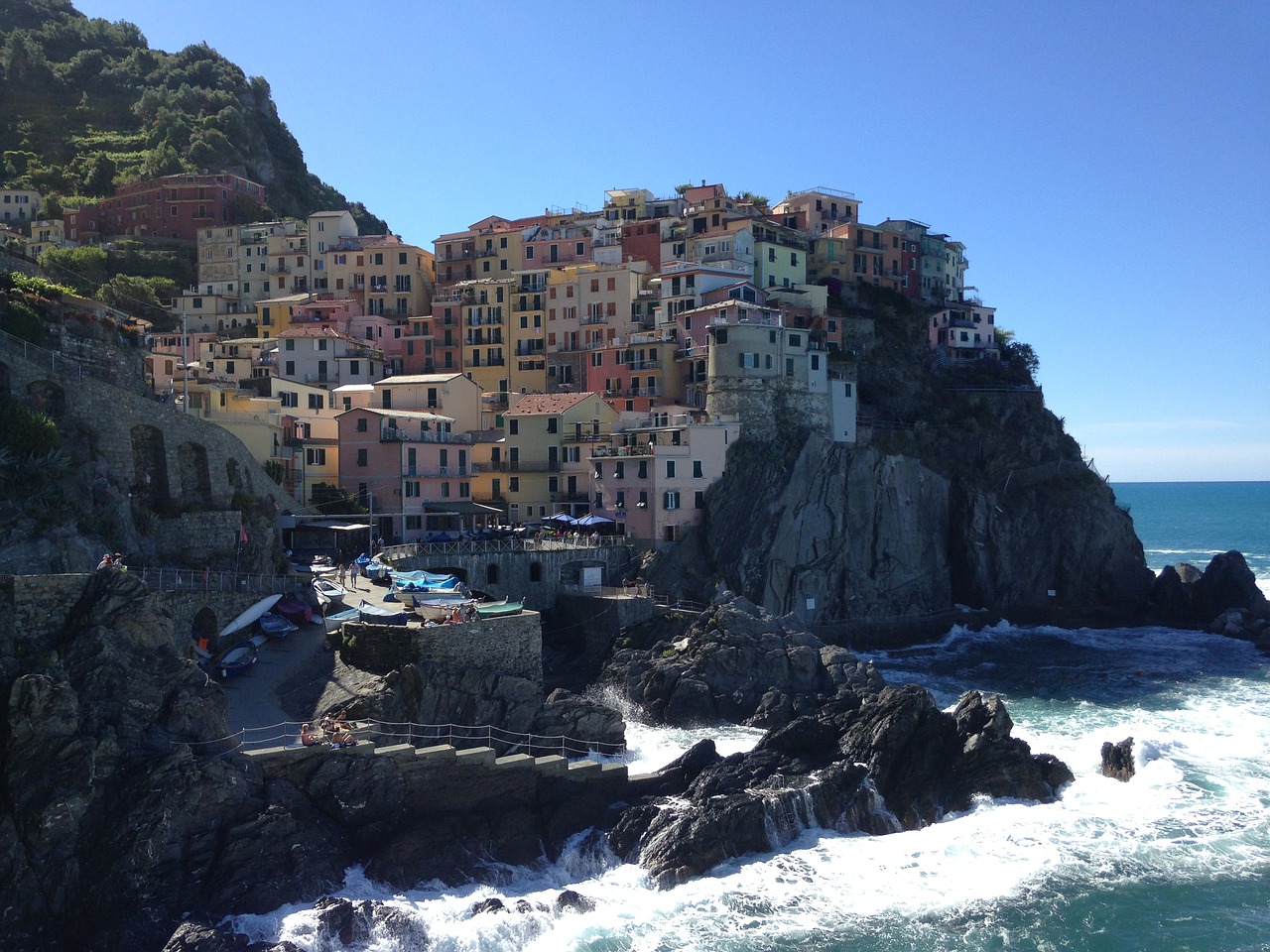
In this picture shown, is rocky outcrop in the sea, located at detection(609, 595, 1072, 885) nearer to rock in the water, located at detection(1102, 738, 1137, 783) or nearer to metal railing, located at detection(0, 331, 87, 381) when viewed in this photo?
rock in the water, located at detection(1102, 738, 1137, 783)

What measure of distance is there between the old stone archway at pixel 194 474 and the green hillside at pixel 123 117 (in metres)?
71.7

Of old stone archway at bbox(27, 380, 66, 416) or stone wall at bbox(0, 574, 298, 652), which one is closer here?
stone wall at bbox(0, 574, 298, 652)

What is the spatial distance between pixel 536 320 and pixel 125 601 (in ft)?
181

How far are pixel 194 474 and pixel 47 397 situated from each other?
24.6 feet

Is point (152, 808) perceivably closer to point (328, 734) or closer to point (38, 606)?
point (328, 734)

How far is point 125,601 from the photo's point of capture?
26766 millimetres

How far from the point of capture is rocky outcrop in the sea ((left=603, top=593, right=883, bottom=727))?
141 ft

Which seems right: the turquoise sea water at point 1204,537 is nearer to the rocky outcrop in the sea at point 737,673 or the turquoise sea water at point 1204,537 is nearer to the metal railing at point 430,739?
the rocky outcrop in the sea at point 737,673

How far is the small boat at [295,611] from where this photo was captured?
37.8m

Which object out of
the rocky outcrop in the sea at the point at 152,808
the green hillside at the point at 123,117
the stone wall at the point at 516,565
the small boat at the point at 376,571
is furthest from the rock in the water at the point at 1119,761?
the green hillside at the point at 123,117

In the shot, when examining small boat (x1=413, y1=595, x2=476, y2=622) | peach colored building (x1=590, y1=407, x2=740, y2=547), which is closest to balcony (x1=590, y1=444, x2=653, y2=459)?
peach colored building (x1=590, y1=407, x2=740, y2=547)

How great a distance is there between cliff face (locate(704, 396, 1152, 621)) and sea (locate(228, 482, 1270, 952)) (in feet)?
57.0

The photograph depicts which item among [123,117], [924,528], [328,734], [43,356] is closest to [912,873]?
[328,734]

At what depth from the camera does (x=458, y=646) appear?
3706 cm
